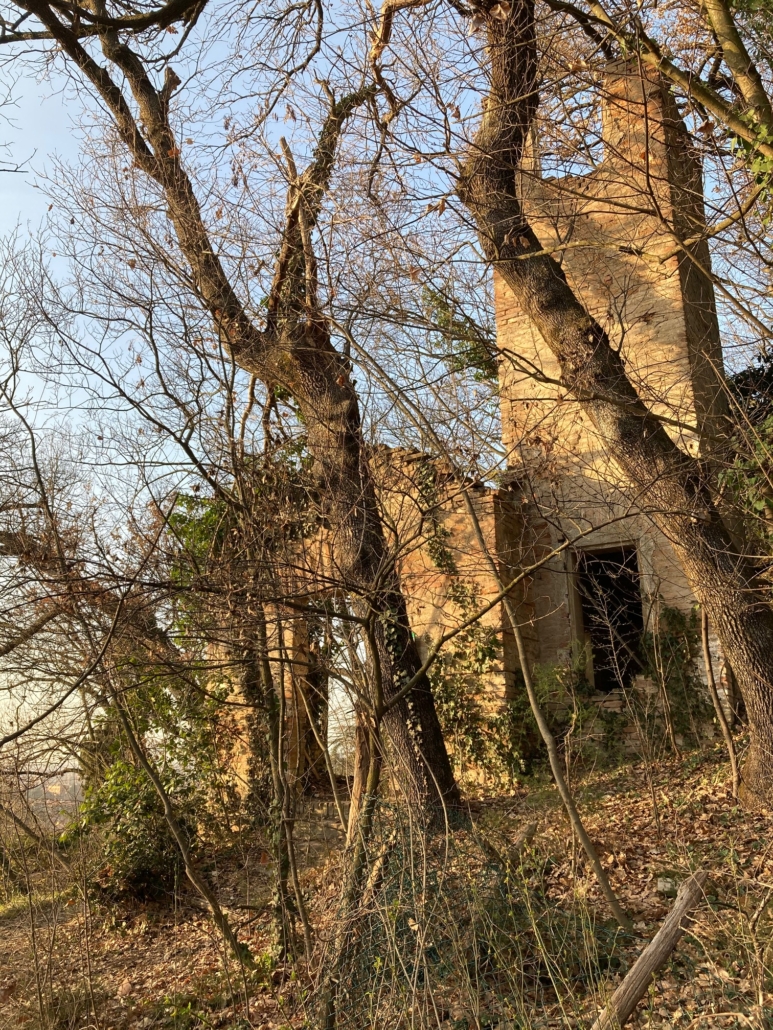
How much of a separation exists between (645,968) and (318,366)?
16.9 ft

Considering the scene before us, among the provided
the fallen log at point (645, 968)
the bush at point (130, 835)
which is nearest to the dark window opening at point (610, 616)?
the bush at point (130, 835)

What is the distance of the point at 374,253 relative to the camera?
6.52 metres

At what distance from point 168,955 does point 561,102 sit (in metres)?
7.78

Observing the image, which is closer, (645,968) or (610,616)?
(645,968)

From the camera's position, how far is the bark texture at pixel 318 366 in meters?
6.55

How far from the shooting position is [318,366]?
24.4 ft

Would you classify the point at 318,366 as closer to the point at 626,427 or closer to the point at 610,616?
the point at 626,427

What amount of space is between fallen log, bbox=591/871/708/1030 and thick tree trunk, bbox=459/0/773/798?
8.68 ft

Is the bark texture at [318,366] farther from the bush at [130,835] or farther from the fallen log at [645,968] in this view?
the bush at [130,835]

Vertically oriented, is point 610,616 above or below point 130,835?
above

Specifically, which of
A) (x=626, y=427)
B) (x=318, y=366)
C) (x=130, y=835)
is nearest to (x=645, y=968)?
(x=626, y=427)

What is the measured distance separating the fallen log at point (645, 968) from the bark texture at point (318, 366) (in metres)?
2.35

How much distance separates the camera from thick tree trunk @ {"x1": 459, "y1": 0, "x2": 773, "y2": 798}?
6562 millimetres

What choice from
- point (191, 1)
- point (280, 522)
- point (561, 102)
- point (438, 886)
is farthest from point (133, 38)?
point (438, 886)
